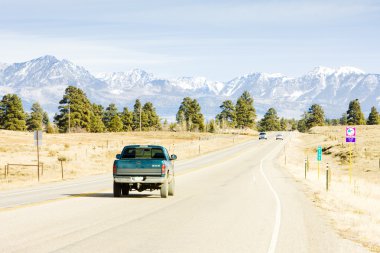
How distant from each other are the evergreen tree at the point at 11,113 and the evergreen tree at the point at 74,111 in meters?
9.47

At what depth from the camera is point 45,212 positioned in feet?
50.6

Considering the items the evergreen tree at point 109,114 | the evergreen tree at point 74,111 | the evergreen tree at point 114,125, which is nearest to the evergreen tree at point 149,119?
the evergreen tree at point 109,114

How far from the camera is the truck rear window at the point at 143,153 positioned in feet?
68.8

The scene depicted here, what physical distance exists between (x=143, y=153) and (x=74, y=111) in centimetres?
11458

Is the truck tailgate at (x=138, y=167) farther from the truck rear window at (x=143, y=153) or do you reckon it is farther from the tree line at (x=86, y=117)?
the tree line at (x=86, y=117)

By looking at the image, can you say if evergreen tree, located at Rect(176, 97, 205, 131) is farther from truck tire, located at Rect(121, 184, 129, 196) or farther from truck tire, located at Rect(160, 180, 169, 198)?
truck tire, located at Rect(160, 180, 169, 198)

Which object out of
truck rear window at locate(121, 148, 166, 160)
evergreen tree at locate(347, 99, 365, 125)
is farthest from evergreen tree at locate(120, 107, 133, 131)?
truck rear window at locate(121, 148, 166, 160)

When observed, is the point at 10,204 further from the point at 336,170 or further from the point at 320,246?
the point at 336,170

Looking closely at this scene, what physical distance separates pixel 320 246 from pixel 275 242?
2.87 ft

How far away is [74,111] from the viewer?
437ft

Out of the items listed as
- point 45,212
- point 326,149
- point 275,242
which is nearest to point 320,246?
point 275,242

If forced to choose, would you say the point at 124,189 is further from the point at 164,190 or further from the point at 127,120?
the point at 127,120

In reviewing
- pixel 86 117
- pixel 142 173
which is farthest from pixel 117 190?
pixel 86 117

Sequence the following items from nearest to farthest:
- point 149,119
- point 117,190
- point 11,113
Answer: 1. point 117,190
2. point 11,113
3. point 149,119
